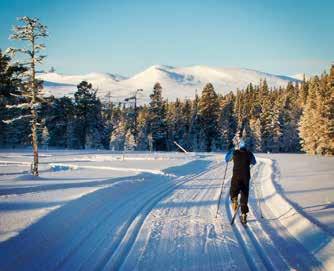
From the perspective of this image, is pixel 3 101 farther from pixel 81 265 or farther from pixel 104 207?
pixel 81 265

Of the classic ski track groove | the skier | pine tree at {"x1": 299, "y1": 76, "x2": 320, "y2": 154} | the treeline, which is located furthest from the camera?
pine tree at {"x1": 299, "y1": 76, "x2": 320, "y2": 154}

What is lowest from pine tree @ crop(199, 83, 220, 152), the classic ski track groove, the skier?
the classic ski track groove

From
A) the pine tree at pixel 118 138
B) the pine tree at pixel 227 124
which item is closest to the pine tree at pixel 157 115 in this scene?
the pine tree at pixel 227 124

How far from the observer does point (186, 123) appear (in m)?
85.7

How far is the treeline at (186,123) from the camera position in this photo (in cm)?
5091

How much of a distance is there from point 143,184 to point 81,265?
10.9 metres

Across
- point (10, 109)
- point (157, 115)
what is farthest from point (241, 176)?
point (157, 115)

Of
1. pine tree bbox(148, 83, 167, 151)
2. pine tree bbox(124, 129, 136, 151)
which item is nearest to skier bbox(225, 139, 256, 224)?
pine tree bbox(148, 83, 167, 151)

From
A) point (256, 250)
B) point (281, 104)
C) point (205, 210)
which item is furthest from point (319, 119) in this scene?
point (256, 250)

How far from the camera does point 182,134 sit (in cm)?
8425

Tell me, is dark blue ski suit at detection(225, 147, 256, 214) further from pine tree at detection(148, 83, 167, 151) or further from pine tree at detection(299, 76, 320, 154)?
pine tree at detection(148, 83, 167, 151)

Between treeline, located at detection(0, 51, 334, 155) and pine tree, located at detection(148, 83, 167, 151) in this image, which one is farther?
pine tree, located at detection(148, 83, 167, 151)

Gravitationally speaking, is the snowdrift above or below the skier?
below

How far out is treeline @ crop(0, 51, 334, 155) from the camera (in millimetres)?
50906
